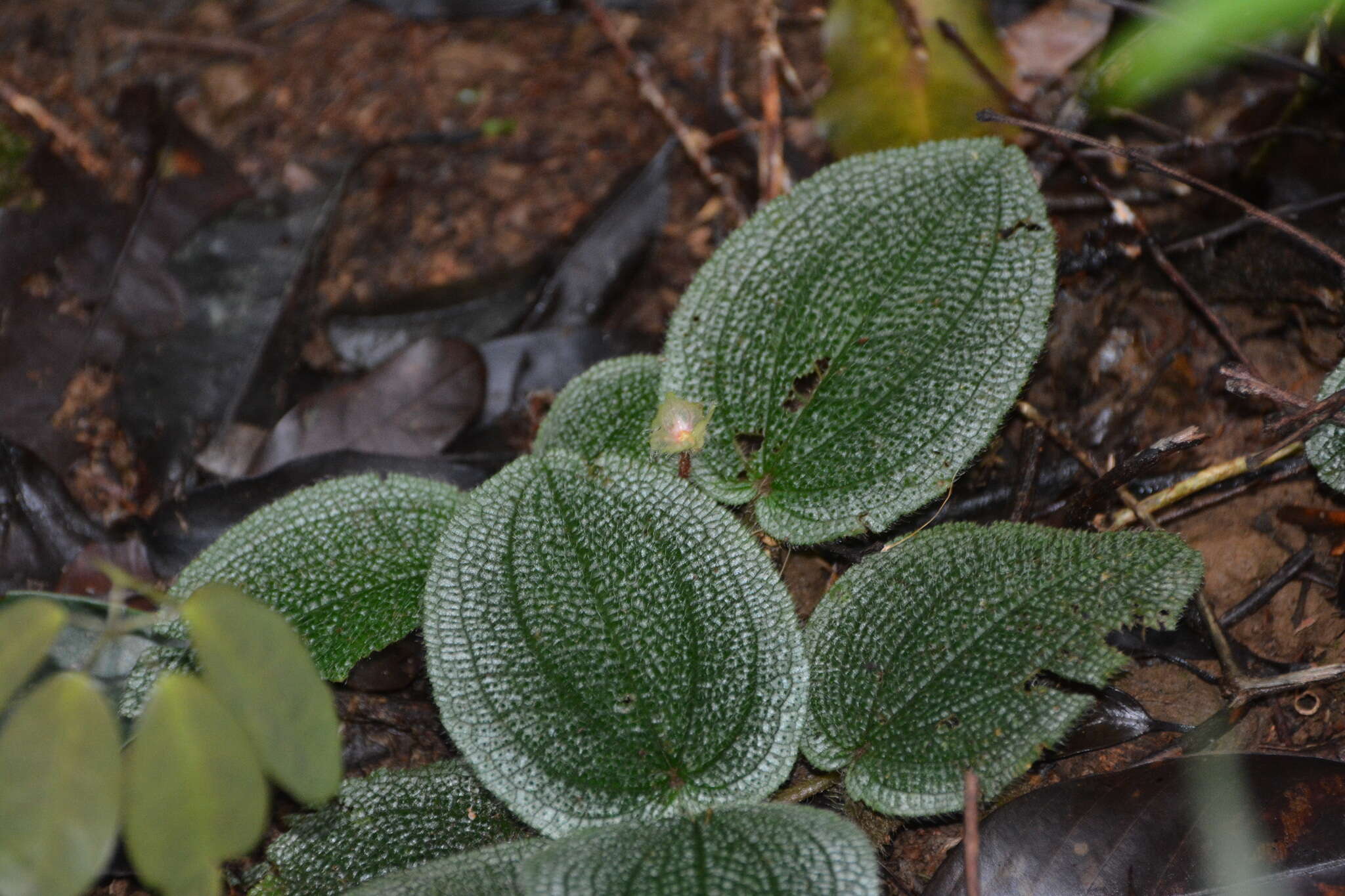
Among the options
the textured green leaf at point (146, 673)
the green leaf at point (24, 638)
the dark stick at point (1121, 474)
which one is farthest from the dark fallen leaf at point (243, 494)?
the dark stick at point (1121, 474)

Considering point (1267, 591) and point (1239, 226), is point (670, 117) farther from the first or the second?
point (1267, 591)

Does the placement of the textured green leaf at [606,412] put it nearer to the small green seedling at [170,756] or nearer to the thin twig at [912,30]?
the small green seedling at [170,756]

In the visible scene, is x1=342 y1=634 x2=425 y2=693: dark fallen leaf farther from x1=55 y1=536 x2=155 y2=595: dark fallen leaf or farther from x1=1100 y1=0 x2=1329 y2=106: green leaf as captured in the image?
x1=1100 y1=0 x2=1329 y2=106: green leaf

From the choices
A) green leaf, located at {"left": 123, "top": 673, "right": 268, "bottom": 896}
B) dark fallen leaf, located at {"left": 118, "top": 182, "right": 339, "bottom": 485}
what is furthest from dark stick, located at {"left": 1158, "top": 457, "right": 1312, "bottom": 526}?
dark fallen leaf, located at {"left": 118, "top": 182, "right": 339, "bottom": 485}

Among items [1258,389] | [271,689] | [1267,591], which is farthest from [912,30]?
[271,689]

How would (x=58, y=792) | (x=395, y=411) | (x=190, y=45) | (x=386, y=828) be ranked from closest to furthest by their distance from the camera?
(x=58, y=792) < (x=386, y=828) < (x=395, y=411) < (x=190, y=45)

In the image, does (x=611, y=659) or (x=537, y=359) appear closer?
(x=611, y=659)

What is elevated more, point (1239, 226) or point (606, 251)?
point (606, 251)
